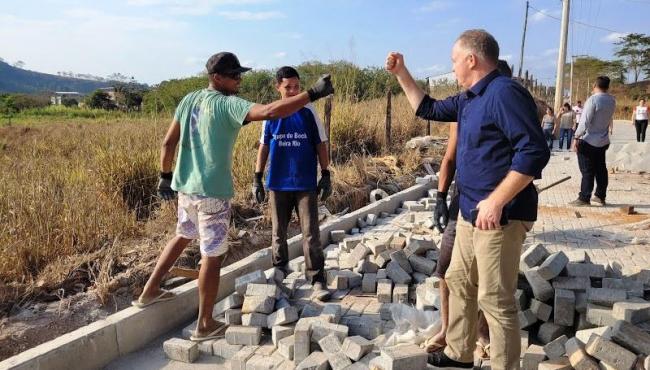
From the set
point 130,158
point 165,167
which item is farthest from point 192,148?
point 130,158

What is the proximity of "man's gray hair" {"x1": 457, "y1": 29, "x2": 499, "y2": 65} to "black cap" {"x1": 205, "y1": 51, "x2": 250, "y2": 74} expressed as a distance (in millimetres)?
1648

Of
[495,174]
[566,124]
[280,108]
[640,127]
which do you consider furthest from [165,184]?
[640,127]

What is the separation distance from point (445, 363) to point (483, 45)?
1902 millimetres

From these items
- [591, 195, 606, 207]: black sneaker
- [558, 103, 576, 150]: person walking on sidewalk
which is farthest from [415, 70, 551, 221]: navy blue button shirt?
[558, 103, 576, 150]: person walking on sidewalk

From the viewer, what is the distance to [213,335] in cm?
362

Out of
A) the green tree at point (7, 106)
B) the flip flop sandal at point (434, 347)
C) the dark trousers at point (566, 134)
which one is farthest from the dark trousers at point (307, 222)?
the green tree at point (7, 106)

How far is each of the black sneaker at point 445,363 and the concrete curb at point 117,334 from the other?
2.02m

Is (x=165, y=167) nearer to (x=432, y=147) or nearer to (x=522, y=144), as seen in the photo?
(x=522, y=144)

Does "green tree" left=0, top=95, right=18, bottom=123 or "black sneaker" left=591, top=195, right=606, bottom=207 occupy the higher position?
"green tree" left=0, top=95, right=18, bottom=123

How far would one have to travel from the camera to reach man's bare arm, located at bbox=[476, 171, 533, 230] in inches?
92.2

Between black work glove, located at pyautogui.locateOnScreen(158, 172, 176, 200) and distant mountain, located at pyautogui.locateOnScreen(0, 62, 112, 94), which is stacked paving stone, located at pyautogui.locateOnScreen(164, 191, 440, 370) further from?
distant mountain, located at pyautogui.locateOnScreen(0, 62, 112, 94)

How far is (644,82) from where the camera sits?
183ft

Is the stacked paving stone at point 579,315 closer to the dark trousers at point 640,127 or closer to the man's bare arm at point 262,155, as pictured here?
the man's bare arm at point 262,155

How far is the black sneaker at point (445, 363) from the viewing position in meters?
3.08
